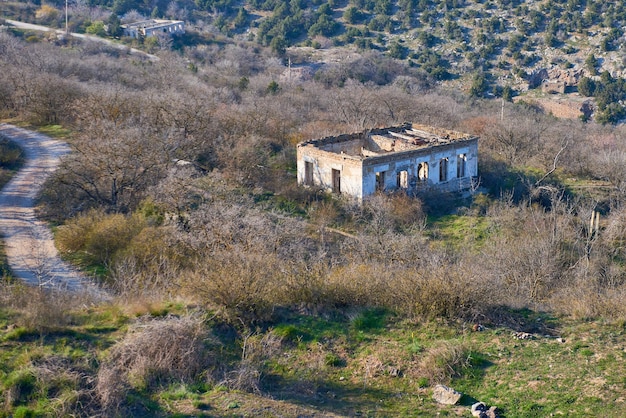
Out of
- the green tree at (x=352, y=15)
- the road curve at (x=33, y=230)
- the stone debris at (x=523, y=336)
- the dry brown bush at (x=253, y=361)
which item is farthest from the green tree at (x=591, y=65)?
the dry brown bush at (x=253, y=361)

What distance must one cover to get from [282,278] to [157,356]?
3112mm

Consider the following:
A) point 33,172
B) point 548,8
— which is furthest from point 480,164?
point 548,8

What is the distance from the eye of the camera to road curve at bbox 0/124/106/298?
1434cm

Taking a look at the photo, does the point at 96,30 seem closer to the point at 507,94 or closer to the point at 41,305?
the point at 507,94

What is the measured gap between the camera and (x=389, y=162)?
79.1 ft

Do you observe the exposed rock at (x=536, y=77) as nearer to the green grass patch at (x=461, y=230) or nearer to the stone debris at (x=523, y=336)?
the green grass patch at (x=461, y=230)

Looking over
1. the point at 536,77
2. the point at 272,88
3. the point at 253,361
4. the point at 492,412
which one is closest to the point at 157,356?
the point at 253,361

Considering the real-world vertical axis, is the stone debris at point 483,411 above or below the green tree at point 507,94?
below

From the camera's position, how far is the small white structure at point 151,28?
5309 cm

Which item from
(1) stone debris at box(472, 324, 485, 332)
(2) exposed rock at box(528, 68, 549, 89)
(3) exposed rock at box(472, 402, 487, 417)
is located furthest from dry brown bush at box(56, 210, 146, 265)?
(2) exposed rock at box(528, 68, 549, 89)

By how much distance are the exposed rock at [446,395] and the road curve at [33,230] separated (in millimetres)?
6307

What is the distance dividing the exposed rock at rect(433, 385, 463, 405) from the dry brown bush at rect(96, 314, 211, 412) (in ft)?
11.0

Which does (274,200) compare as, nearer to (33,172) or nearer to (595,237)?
Result: (33,172)

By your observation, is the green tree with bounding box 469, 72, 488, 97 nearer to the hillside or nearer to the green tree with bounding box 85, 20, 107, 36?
the hillside
